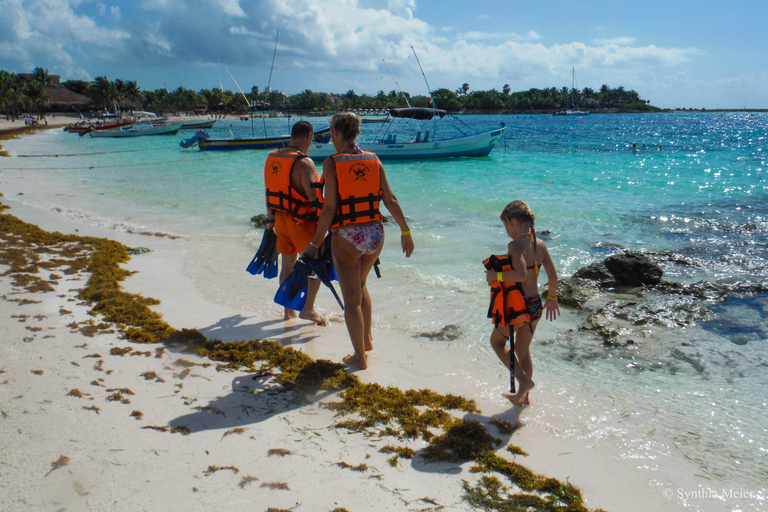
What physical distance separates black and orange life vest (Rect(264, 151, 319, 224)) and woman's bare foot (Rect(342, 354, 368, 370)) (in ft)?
4.47

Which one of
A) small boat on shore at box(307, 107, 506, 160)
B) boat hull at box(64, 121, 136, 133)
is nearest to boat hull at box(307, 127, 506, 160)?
small boat on shore at box(307, 107, 506, 160)

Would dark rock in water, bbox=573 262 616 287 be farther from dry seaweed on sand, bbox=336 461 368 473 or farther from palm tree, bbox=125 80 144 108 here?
palm tree, bbox=125 80 144 108

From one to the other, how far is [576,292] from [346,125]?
4.48 metres

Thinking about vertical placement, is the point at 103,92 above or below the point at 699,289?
above

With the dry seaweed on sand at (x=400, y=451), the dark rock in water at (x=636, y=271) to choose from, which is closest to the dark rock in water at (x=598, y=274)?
the dark rock in water at (x=636, y=271)

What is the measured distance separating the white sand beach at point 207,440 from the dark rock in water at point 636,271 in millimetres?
4000

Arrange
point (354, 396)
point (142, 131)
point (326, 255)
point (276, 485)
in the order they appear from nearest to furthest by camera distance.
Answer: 1. point (276, 485)
2. point (354, 396)
3. point (326, 255)
4. point (142, 131)

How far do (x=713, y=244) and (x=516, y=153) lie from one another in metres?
27.1

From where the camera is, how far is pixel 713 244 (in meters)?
10.0

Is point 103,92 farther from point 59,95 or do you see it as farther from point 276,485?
point 276,485

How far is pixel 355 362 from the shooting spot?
4160 millimetres

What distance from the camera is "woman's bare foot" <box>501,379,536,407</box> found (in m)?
3.62

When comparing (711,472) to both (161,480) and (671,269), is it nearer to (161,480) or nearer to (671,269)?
(161,480)

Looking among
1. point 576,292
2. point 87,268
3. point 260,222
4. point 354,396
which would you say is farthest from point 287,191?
point 260,222
